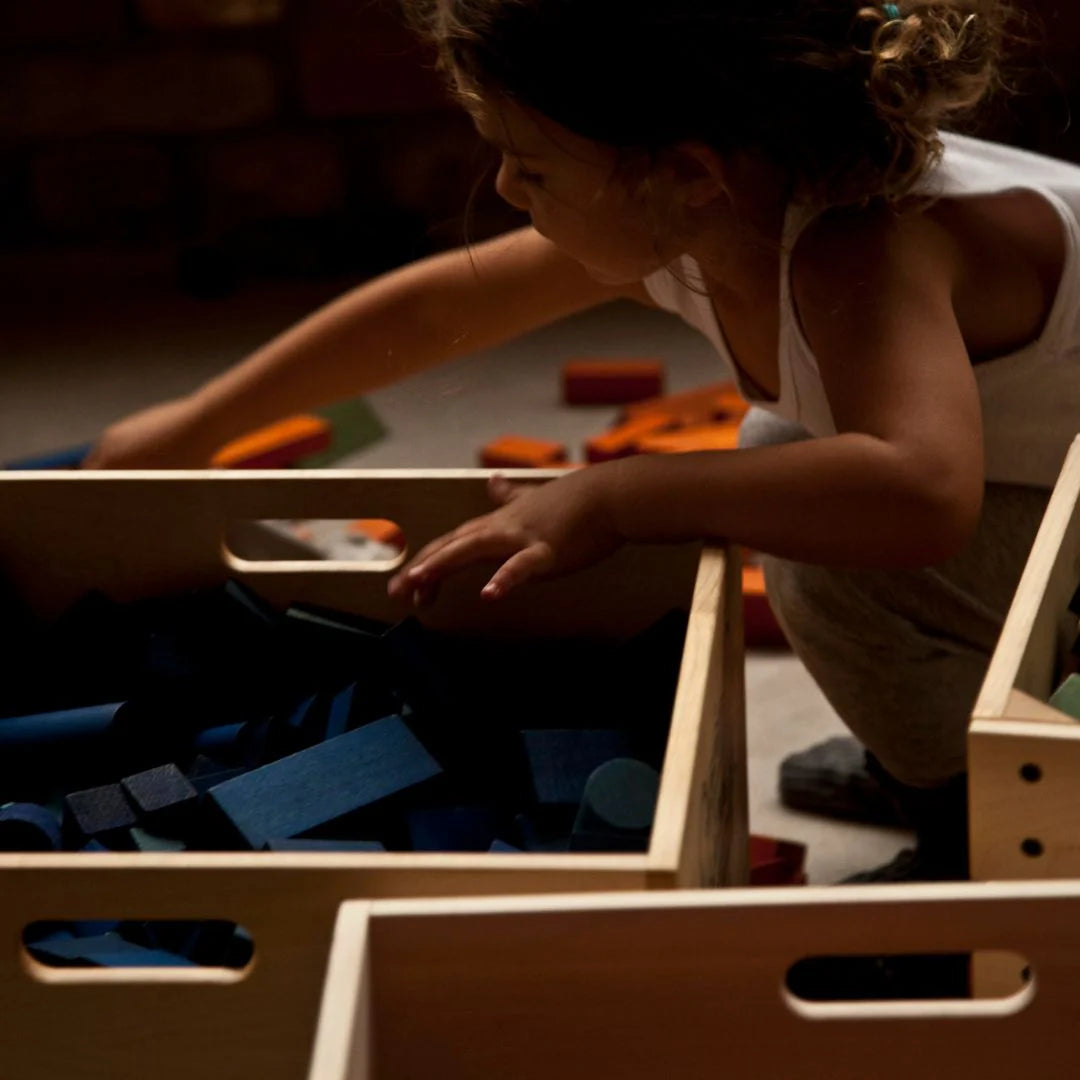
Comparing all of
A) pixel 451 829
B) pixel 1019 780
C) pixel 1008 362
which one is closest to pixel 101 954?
pixel 451 829

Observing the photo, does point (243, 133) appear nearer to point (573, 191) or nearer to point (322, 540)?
point (322, 540)

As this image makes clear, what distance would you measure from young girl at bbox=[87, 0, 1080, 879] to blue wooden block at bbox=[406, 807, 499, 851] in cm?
12

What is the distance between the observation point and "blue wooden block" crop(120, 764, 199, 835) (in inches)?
33.5

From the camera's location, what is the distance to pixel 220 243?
2961 mm

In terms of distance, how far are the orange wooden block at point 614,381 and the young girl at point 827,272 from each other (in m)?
1.18

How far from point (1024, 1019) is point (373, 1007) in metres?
0.24

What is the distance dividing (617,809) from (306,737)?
0.26 m

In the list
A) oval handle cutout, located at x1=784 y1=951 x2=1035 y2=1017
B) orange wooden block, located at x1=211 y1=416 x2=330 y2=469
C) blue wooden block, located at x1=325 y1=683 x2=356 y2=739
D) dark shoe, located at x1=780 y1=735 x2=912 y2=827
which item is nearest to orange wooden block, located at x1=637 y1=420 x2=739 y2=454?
orange wooden block, located at x1=211 y1=416 x2=330 y2=469

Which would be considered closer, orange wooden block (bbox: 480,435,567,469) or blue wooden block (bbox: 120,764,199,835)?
blue wooden block (bbox: 120,764,199,835)

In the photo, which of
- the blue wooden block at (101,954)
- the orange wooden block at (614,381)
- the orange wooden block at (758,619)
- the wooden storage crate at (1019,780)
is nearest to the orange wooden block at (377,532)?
the orange wooden block at (758,619)

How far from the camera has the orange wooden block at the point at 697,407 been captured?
2055mm

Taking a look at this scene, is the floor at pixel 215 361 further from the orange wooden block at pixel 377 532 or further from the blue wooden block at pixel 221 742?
the blue wooden block at pixel 221 742

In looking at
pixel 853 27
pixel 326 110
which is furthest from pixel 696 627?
pixel 326 110

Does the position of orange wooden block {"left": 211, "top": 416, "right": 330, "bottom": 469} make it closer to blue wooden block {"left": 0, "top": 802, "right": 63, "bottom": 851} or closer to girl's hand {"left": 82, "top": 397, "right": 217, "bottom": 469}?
girl's hand {"left": 82, "top": 397, "right": 217, "bottom": 469}
